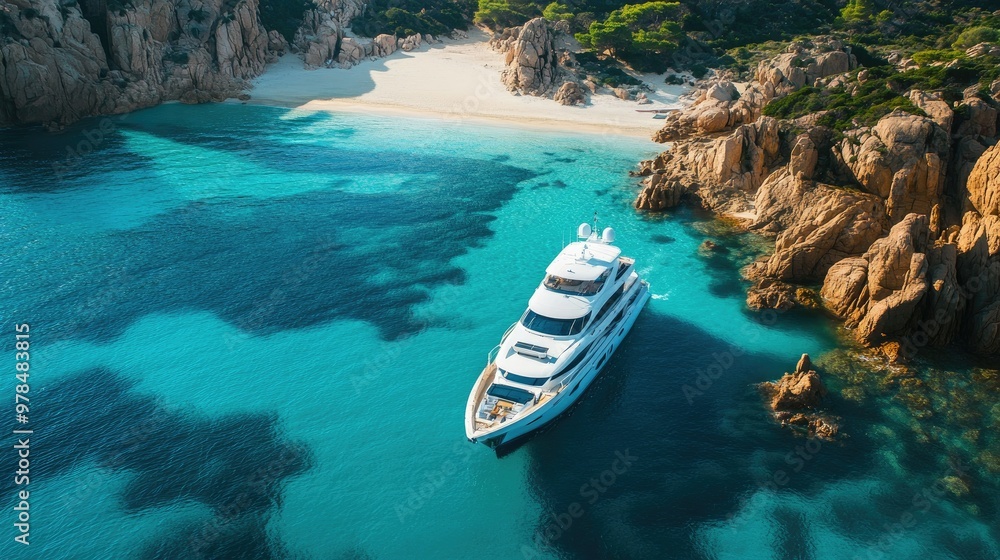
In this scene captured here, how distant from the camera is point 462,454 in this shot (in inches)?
1104

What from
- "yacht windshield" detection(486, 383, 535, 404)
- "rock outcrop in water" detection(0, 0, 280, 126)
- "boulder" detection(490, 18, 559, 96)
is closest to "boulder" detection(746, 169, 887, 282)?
"yacht windshield" detection(486, 383, 535, 404)

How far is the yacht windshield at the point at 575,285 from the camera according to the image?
3350 cm

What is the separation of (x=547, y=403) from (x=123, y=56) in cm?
8656

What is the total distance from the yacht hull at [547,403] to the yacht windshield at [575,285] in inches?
101

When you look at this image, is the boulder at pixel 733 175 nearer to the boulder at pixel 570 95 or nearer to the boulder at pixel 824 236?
the boulder at pixel 824 236

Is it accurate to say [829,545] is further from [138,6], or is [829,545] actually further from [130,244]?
[138,6]

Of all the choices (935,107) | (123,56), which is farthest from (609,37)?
(123,56)

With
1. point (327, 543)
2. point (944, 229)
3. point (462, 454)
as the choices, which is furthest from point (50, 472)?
point (944, 229)

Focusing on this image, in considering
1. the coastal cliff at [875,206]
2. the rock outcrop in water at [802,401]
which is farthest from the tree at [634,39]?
the rock outcrop in water at [802,401]

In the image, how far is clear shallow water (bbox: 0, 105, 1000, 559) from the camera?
24.3m

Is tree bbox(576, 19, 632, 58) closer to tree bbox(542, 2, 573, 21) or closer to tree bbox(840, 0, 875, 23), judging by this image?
tree bbox(542, 2, 573, 21)

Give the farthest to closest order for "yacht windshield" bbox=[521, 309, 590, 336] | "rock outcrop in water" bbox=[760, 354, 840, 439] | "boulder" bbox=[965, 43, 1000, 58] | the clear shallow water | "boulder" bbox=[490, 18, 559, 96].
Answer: "boulder" bbox=[490, 18, 559, 96]
"boulder" bbox=[965, 43, 1000, 58]
"yacht windshield" bbox=[521, 309, 590, 336]
"rock outcrop in water" bbox=[760, 354, 840, 439]
the clear shallow water

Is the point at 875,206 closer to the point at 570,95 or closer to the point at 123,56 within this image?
the point at 570,95

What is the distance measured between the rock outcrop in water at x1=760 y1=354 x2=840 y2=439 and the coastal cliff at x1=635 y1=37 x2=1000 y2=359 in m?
6.60
